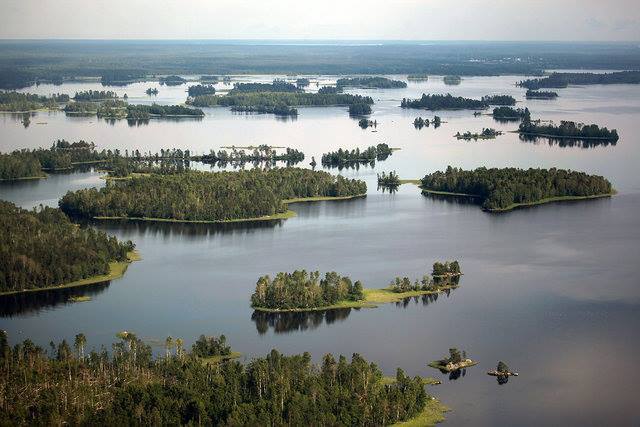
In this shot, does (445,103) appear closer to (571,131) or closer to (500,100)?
(500,100)

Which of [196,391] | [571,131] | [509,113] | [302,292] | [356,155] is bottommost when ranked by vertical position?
[196,391]

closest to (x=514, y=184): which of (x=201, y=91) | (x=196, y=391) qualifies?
(x=196, y=391)

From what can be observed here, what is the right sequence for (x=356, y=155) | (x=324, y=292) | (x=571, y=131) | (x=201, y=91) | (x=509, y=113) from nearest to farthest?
(x=324, y=292)
(x=356, y=155)
(x=571, y=131)
(x=509, y=113)
(x=201, y=91)

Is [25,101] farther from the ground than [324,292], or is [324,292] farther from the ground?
[25,101]

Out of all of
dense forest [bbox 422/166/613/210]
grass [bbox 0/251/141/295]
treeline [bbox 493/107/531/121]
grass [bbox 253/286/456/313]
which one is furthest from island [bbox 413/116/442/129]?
grass [bbox 253/286/456/313]

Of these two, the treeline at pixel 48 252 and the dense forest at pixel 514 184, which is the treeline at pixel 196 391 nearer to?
the treeline at pixel 48 252

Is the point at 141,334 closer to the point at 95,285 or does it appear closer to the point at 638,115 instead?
the point at 95,285

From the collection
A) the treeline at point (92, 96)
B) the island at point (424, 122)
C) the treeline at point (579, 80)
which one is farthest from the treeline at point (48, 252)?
the treeline at point (579, 80)
